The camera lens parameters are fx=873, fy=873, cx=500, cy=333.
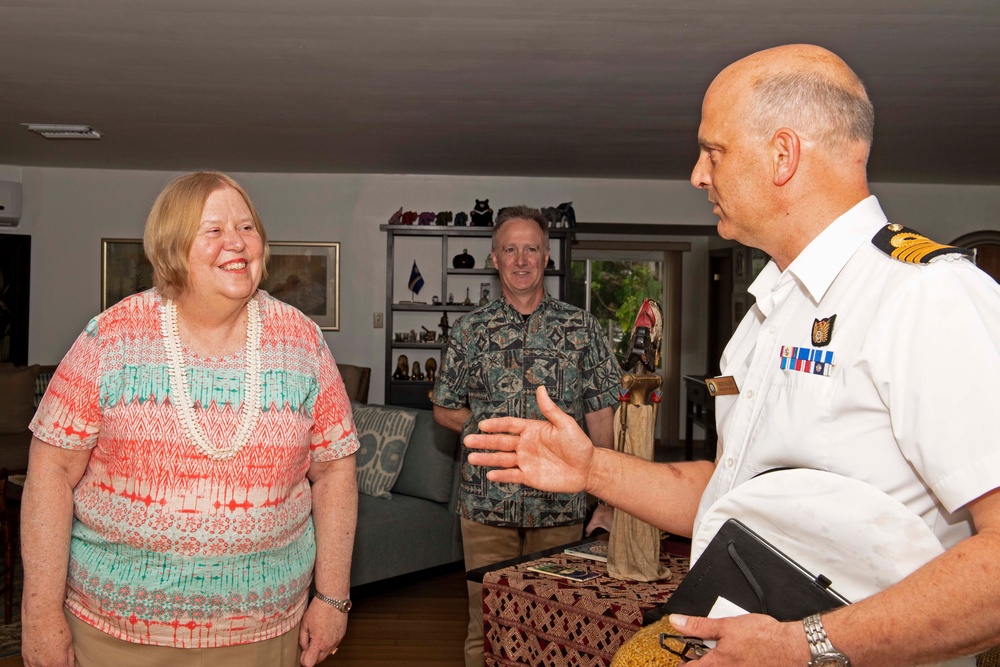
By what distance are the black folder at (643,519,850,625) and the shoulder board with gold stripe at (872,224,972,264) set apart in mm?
389

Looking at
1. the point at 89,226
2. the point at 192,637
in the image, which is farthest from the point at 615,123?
the point at 89,226

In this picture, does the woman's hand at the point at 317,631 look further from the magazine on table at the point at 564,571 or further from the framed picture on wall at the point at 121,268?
the framed picture on wall at the point at 121,268

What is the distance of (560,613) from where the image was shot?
6.94ft

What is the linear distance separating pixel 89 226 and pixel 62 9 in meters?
4.98

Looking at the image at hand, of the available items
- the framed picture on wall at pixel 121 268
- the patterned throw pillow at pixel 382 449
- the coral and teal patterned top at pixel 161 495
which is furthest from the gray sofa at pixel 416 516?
the framed picture on wall at pixel 121 268

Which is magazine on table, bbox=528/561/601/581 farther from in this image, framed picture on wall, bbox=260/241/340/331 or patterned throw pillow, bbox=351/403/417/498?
framed picture on wall, bbox=260/241/340/331

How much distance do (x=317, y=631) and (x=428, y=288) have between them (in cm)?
625

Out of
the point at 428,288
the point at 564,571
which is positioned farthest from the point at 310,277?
the point at 564,571

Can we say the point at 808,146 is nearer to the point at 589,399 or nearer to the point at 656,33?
the point at 589,399

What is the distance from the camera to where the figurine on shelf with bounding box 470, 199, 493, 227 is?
7691 mm

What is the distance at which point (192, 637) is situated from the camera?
5.64ft

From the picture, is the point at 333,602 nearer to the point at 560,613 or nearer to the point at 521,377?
the point at 560,613

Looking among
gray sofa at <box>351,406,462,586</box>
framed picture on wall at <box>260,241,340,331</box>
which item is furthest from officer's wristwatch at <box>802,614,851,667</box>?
framed picture on wall at <box>260,241,340,331</box>

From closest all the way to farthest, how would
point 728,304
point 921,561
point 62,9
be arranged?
point 921,561 → point 62,9 → point 728,304
